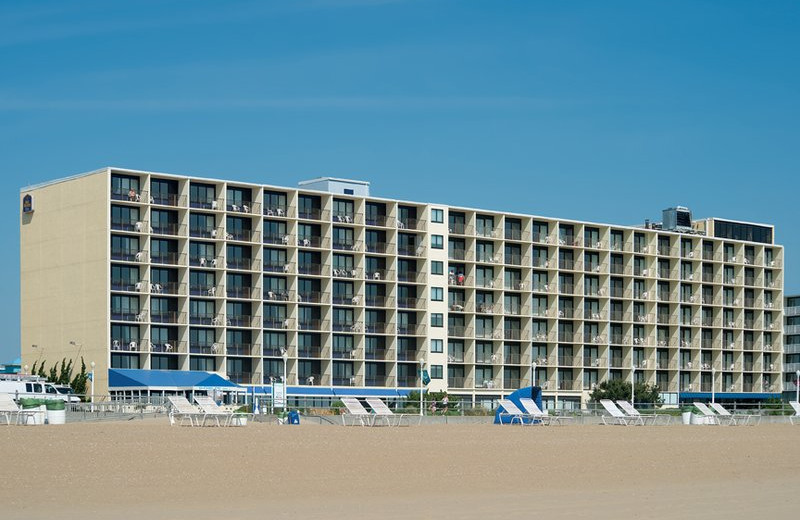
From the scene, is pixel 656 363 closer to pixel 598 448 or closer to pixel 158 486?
pixel 598 448

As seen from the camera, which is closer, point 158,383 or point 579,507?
point 579,507

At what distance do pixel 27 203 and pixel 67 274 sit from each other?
7.60m

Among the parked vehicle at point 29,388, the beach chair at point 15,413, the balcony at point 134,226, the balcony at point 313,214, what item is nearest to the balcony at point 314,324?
the balcony at point 313,214

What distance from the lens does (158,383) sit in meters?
79.3

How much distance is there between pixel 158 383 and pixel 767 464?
173 feet

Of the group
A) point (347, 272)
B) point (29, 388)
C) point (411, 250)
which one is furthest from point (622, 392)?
point (29, 388)

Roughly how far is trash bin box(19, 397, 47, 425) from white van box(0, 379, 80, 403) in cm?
858

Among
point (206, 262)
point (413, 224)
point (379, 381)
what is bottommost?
point (379, 381)

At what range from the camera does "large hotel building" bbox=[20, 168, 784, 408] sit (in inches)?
3310

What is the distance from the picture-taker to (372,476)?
26188 millimetres

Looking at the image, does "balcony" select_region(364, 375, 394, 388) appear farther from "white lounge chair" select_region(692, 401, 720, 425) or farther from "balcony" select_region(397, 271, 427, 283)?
"white lounge chair" select_region(692, 401, 720, 425)

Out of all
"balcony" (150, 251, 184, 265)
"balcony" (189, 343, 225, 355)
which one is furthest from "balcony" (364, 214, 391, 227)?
"balcony" (150, 251, 184, 265)

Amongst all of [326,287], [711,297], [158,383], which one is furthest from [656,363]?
[158,383]

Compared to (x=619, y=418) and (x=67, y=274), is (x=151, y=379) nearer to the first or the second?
(x=67, y=274)
